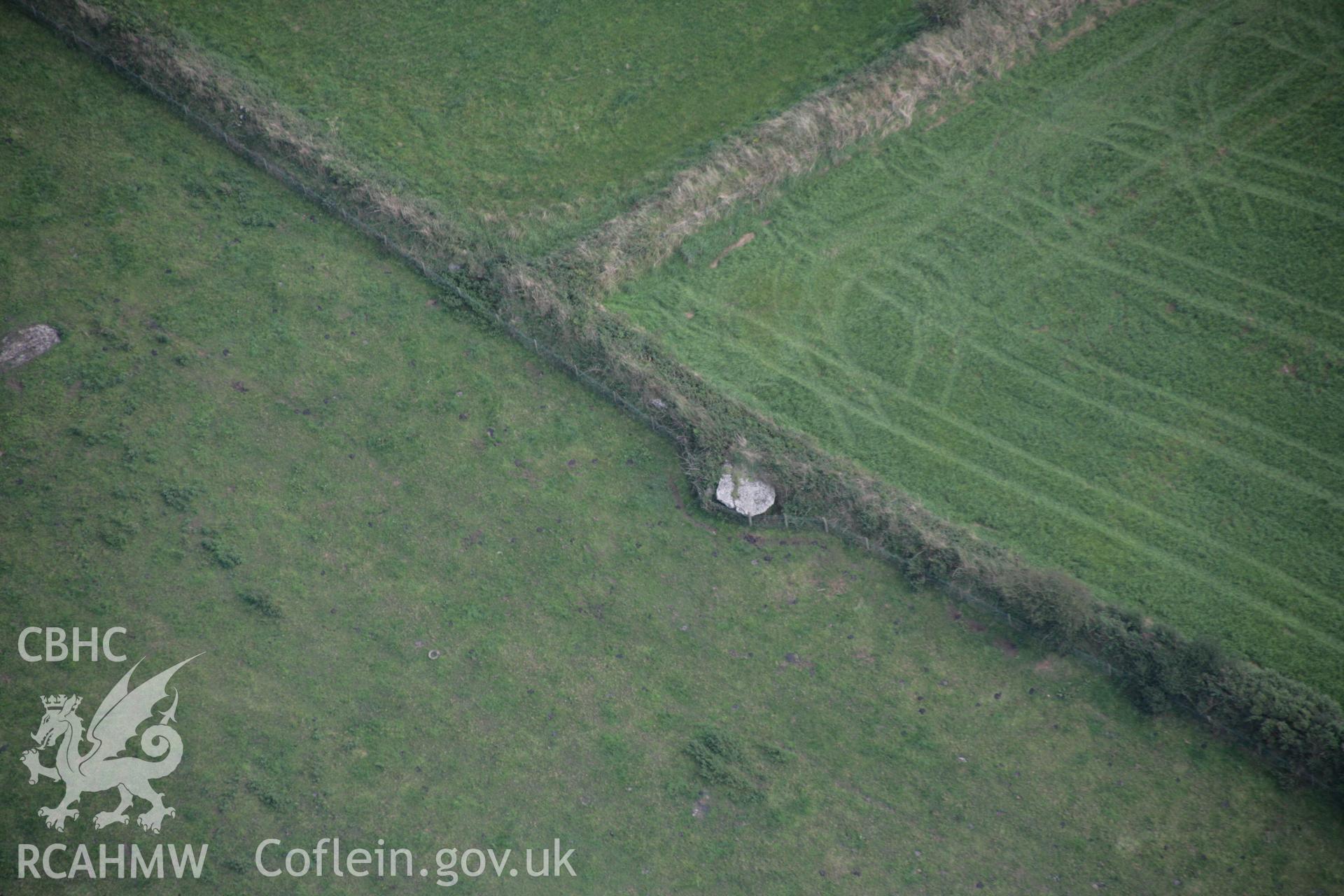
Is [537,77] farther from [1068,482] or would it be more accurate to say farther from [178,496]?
[1068,482]

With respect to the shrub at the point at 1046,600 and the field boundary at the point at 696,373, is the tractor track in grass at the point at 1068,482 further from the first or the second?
the shrub at the point at 1046,600

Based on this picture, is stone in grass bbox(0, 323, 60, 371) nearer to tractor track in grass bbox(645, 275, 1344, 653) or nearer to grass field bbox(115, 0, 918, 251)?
grass field bbox(115, 0, 918, 251)

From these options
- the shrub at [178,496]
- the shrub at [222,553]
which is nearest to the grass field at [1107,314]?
the shrub at [222,553]

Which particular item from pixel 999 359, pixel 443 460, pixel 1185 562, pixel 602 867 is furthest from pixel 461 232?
pixel 1185 562

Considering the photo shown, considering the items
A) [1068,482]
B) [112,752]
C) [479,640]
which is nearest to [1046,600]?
[1068,482]

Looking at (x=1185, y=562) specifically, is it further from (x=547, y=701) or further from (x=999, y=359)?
(x=547, y=701)

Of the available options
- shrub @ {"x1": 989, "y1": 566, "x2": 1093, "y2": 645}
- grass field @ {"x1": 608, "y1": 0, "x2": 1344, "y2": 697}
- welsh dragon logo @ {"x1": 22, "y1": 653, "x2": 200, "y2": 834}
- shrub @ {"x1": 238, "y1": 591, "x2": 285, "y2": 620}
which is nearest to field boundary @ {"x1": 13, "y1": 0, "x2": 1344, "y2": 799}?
shrub @ {"x1": 989, "y1": 566, "x2": 1093, "y2": 645}
